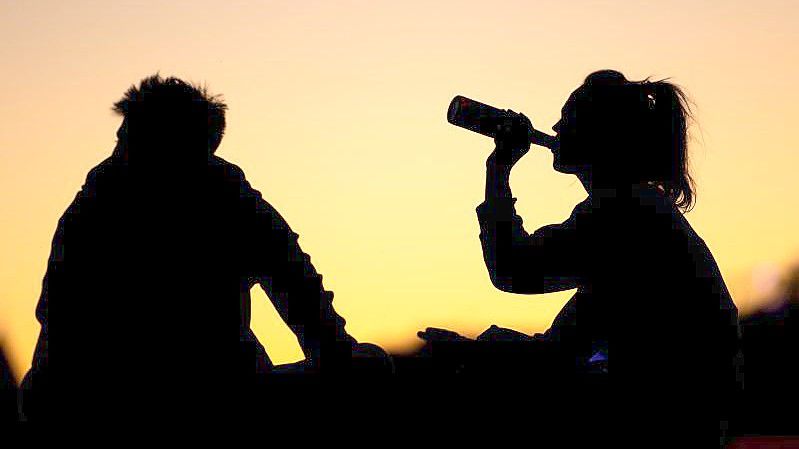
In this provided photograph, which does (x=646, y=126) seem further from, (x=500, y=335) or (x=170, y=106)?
(x=170, y=106)

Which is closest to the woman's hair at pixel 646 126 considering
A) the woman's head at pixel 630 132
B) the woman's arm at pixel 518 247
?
the woman's head at pixel 630 132

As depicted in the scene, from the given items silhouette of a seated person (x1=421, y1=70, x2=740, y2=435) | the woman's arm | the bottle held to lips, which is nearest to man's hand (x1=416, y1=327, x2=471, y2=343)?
silhouette of a seated person (x1=421, y1=70, x2=740, y2=435)

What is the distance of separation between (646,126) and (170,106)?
3.90 ft

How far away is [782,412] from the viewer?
28.0ft

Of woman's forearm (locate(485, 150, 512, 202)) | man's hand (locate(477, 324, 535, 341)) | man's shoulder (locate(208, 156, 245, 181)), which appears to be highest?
woman's forearm (locate(485, 150, 512, 202))

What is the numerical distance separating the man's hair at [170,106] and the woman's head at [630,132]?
36.9 inches

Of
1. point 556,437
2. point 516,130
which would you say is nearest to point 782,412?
point 516,130

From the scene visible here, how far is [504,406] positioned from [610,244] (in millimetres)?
568

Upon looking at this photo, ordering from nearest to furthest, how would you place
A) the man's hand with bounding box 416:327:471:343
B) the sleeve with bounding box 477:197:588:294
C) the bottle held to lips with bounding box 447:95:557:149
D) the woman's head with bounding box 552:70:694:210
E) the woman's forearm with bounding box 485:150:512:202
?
the man's hand with bounding box 416:327:471:343, the sleeve with bounding box 477:197:588:294, the woman's head with bounding box 552:70:694:210, the woman's forearm with bounding box 485:150:512:202, the bottle held to lips with bounding box 447:95:557:149

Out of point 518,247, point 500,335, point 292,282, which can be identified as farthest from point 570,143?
point 292,282

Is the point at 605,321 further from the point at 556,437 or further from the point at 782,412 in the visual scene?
the point at 782,412

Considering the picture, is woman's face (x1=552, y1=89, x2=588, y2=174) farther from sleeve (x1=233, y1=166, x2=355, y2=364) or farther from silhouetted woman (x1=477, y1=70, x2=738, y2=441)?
sleeve (x1=233, y1=166, x2=355, y2=364)

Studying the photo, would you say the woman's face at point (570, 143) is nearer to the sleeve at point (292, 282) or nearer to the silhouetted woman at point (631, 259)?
the silhouetted woman at point (631, 259)

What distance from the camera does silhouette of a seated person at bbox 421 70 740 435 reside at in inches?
112
